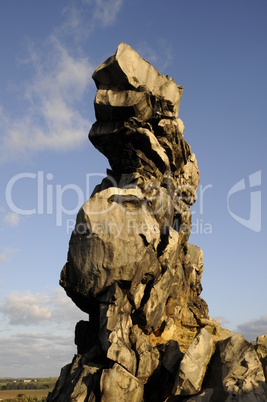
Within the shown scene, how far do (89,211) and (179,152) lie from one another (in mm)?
11371

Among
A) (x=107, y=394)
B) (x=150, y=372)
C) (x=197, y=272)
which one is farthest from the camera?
(x=197, y=272)

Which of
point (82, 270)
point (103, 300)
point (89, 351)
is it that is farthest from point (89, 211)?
point (89, 351)

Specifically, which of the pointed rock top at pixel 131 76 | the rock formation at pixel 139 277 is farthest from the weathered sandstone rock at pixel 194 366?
the pointed rock top at pixel 131 76

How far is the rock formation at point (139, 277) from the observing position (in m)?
26.2

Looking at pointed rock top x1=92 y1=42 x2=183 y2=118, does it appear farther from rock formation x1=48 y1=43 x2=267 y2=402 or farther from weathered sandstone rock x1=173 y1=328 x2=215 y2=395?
weathered sandstone rock x1=173 y1=328 x2=215 y2=395

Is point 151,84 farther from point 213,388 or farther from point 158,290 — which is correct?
point 213,388

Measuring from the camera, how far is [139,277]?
30.2m

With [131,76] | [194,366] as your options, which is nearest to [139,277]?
[194,366]

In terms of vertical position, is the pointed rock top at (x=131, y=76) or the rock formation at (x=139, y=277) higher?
the pointed rock top at (x=131, y=76)

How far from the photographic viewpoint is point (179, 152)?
37.9 meters

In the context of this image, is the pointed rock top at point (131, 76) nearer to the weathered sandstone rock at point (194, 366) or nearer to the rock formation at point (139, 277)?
the rock formation at point (139, 277)

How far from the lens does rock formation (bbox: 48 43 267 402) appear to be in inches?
1033

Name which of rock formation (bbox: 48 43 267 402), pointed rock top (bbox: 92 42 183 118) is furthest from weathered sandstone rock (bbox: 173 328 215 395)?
pointed rock top (bbox: 92 42 183 118)

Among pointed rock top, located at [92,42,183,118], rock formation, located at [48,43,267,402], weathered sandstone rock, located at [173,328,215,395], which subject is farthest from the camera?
pointed rock top, located at [92,42,183,118]
